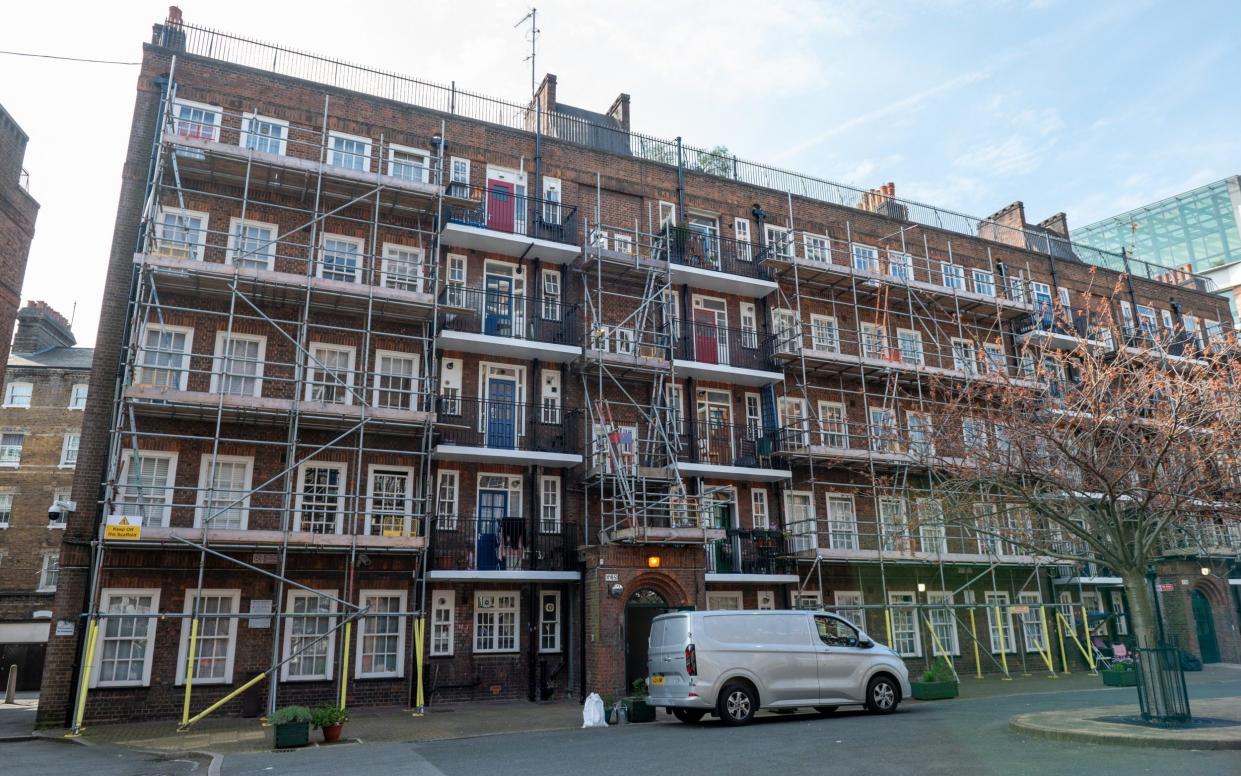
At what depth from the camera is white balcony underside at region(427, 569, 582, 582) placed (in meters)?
18.3

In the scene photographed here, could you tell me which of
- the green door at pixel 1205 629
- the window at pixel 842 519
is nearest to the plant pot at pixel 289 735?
the window at pixel 842 519

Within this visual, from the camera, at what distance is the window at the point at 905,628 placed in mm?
24203

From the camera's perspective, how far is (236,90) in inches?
806

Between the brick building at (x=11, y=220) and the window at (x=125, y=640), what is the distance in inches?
461

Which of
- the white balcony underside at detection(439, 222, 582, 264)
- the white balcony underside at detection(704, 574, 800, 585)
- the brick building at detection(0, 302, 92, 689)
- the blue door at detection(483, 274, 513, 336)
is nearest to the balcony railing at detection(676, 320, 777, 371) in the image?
the white balcony underside at detection(439, 222, 582, 264)

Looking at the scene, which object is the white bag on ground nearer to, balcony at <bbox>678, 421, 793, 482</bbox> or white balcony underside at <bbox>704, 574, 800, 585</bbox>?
white balcony underside at <bbox>704, 574, 800, 585</bbox>

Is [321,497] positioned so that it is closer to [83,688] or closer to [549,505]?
[549,505]

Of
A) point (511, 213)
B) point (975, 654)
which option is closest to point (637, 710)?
point (511, 213)

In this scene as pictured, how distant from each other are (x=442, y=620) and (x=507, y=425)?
16.1 feet

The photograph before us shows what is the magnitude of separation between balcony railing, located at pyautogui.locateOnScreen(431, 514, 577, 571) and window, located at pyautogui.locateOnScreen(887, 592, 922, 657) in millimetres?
10280

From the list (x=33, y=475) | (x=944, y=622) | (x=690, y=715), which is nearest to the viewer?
(x=690, y=715)

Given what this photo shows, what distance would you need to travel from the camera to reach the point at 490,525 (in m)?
19.9

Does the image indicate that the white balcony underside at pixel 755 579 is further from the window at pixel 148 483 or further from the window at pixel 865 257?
the window at pixel 148 483

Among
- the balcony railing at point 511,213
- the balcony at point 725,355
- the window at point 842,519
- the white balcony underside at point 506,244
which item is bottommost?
the window at point 842,519
